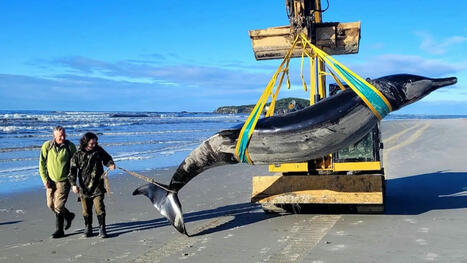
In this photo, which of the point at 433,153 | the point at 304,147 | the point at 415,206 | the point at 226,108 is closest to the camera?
the point at 304,147

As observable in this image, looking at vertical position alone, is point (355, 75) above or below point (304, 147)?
above

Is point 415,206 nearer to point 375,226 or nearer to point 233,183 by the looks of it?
point 375,226

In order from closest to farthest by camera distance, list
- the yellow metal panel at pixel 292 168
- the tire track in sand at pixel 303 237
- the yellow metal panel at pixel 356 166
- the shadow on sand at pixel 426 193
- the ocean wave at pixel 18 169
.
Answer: the tire track in sand at pixel 303 237 < the yellow metal panel at pixel 356 166 < the yellow metal panel at pixel 292 168 < the shadow on sand at pixel 426 193 < the ocean wave at pixel 18 169

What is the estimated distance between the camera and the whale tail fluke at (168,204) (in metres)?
6.97

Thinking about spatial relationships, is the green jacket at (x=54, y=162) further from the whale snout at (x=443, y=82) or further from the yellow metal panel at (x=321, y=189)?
the whale snout at (x=443, y=82)

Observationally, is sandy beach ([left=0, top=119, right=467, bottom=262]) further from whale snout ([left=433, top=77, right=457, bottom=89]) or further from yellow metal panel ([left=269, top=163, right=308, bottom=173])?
whale snout ([left=433, top=77, right=457, bottom=89])

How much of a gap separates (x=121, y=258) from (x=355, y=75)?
12.7 feet

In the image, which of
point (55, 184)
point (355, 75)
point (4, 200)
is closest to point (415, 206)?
point (355, 75)

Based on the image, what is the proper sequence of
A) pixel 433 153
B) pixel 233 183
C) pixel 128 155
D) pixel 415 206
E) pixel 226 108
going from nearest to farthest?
1. pixel 415 206
2. pixel 233 183
3. pixel 433 153
4. pixel 128 155
5. pixel 226 108

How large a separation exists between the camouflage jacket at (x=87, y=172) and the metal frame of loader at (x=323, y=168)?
2.68 meters

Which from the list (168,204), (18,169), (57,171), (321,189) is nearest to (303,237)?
(321,189)

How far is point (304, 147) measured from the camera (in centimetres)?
591

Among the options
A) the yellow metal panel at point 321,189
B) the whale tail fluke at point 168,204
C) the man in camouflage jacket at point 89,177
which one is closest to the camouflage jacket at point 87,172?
the man in camouflage jacket at point 89,177

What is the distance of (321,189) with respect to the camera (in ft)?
25.7
